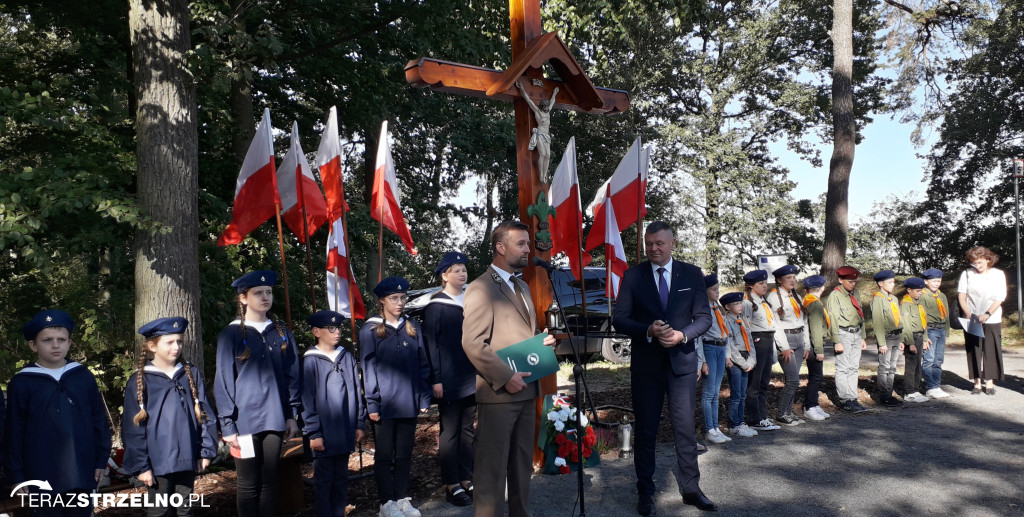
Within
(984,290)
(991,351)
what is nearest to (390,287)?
(984,290)

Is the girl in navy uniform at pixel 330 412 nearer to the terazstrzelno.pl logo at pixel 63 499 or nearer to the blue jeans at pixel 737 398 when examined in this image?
the terazstrzelno.pl logo at pixel 63 499

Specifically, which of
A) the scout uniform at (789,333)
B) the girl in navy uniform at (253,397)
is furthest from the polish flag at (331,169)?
the scout uniform at (789,333)

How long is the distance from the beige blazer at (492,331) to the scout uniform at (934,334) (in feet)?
24.9

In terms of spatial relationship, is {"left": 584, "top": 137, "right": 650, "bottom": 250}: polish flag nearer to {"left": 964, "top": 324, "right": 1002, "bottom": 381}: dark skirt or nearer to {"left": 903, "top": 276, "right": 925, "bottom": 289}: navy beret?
{"left": 903, "top": 276, "right": 925, "bottom": 289}: navy beret

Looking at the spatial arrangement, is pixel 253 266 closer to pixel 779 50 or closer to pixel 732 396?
pixel 732 396

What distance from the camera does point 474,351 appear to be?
147 inches

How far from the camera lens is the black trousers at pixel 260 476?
442 centimetres

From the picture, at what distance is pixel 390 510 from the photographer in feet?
16.1

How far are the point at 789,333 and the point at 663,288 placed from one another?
351 centimetres

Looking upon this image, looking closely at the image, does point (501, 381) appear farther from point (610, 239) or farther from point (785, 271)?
point (785, 271)

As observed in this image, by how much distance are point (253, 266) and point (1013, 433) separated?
939 centimetres

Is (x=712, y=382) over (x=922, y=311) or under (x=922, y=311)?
under

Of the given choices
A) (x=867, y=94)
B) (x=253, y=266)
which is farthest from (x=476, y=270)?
(x=867, y=94)

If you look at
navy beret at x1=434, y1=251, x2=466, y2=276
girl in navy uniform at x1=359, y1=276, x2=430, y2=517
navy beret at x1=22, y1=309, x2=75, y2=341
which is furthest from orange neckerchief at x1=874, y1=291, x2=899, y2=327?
navy beret at x1=22, y1=309, x2=75, y2=341
